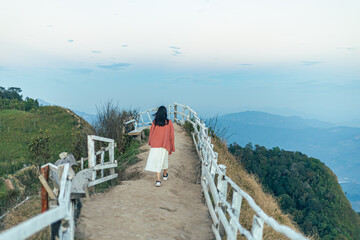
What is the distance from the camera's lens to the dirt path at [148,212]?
511 centimetres

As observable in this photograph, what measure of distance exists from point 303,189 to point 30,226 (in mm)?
46274

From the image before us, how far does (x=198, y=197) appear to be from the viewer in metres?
7.61

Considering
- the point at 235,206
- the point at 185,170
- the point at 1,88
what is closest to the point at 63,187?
the point at 235,206

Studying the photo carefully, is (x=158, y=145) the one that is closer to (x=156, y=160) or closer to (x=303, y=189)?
(x=156, y=160)

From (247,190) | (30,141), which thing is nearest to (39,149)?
(30,141)

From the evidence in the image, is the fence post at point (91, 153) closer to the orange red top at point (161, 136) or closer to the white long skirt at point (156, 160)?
the white long skirt at point (156, 160)

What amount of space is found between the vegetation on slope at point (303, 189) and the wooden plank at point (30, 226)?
3373 cm

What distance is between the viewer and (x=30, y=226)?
2.24 metres

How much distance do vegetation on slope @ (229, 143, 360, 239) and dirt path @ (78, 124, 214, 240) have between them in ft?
93.3

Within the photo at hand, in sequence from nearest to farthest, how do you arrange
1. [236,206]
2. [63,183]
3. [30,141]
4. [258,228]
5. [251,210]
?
[258,228] < [63,183] < [236,206] < [251,210] < [30,141]

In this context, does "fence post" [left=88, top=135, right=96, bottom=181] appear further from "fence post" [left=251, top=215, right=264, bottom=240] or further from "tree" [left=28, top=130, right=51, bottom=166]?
"tree" [left=28, top=130, right=51, bottom=166]

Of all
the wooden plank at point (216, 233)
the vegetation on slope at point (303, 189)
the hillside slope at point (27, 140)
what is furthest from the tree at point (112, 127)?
the vegetation on slope at point (303, 189)

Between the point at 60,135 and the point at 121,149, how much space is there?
23.0m

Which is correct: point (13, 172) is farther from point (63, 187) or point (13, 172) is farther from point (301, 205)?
point (301, 205)
